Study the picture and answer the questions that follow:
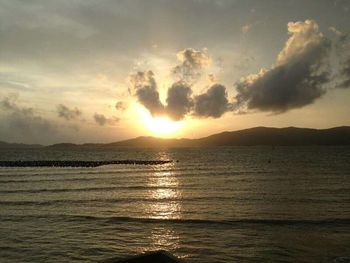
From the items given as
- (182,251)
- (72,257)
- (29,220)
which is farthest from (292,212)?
(29,220)

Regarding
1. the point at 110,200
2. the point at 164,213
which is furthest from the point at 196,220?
the point at 110,200

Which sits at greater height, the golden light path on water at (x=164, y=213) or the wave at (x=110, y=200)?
the wave at (x=110, y=200)

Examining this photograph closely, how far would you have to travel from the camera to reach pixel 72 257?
1792 centimetres

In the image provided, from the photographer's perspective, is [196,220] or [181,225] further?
[196,220]

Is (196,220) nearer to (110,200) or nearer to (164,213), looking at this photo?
(164,213)

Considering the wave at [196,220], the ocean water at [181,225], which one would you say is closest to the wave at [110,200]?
the ocean water at [181,225]

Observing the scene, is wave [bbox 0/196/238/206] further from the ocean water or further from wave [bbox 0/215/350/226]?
wave [bbox 0/215/350/226]

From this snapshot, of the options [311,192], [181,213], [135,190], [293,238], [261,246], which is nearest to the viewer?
[261,246]

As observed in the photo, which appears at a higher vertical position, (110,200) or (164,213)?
(110,200)

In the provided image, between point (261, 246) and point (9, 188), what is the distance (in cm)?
3576

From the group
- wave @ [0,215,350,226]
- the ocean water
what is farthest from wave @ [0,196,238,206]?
wave @ [0,215,350,226]

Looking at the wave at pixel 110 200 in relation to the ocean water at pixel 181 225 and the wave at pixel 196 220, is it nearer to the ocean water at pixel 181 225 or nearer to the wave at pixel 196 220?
the ocean water at pixel 181 225

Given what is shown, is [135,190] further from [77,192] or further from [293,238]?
[293,238]

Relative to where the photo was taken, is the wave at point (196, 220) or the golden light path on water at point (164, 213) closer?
the golden light path on water at point (164, 213)
